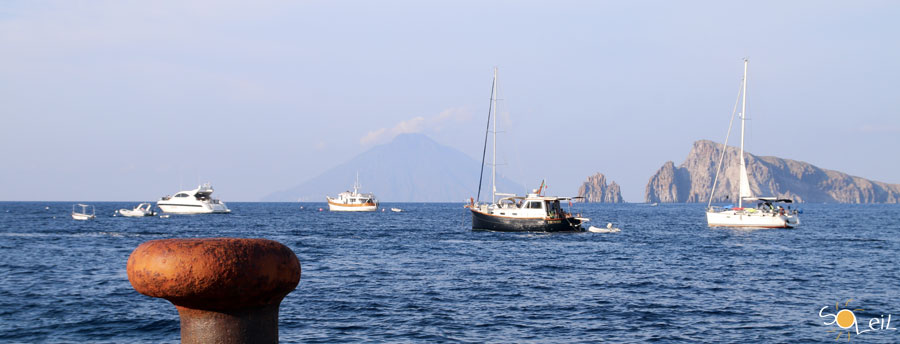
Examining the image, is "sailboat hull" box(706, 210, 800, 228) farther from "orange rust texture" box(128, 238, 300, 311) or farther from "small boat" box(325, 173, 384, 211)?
"small boat" box(325, 173, 384, 211)

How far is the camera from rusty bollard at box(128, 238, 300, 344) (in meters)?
2.39

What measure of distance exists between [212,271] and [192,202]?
117 metres

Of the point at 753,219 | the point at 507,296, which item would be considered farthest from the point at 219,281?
the point at 753,219

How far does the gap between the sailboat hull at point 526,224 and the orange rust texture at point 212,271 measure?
5604 centimetres

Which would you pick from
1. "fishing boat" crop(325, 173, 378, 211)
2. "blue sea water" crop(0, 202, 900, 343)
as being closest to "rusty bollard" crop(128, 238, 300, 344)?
"blue sea water" crop(0, 202, 900, 343)

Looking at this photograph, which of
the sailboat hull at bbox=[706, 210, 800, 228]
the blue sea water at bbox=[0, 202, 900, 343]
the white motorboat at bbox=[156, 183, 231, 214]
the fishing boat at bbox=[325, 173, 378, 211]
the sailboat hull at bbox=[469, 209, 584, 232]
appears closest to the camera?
the blue sea water at bbox=[0, 202, 900, 343]

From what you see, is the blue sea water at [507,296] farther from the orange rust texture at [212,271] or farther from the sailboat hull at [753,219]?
the sailboat hull at [753,219]

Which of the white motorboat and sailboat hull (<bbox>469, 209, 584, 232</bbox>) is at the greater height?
the white motorboat

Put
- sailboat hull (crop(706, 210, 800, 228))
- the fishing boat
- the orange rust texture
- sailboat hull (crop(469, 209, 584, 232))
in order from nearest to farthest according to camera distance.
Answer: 1. the orange rust texture
2. sailboat hull (crop(469, 209, 584, 232))
3. sailboat hull (crop(706, 210, 800, 228))
4. the fishing boat

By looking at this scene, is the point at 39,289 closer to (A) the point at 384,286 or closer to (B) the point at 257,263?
(A) the point at 384,286

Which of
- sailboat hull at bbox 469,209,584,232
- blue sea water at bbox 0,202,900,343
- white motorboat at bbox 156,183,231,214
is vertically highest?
white motorboat at bbox 156,183,231,214

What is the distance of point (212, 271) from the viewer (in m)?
2.38

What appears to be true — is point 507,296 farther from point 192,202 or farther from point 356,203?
point 356,203

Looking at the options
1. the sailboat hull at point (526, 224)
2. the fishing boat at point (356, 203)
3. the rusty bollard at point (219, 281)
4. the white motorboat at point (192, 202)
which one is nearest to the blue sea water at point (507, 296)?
the sailboat hull at point (526, 224)
